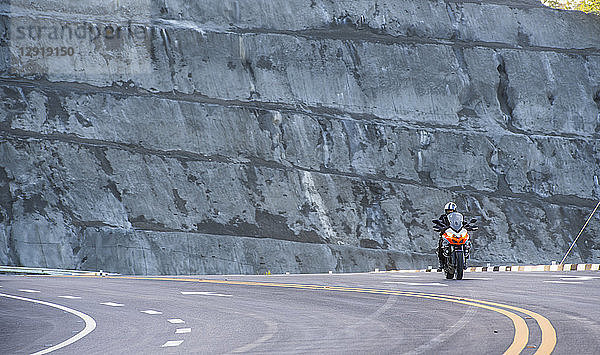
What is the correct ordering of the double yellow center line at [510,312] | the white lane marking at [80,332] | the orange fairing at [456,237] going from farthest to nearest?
the orange fairing at [456,237] < the white lane marking at [80,332] < the double yellow center line at [510,312]

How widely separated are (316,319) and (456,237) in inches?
403

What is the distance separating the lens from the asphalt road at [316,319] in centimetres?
998

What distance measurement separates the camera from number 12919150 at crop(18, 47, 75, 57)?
5800 cm

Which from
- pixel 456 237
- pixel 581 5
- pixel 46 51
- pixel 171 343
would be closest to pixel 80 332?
pixel 171 343

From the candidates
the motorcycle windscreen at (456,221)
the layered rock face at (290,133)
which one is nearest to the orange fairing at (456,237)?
Answer: the motorcycle windscreen at (456,221)

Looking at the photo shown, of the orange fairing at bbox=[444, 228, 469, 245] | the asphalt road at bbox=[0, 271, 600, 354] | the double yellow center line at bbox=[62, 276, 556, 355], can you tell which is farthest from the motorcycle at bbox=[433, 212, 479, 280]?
the double yellow center line at bbox=[62, 276, 556, 355]

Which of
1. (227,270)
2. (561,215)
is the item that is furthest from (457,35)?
(227,270)

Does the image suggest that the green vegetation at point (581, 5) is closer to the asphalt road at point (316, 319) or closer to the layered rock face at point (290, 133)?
the layered rock face at point (290, 133)

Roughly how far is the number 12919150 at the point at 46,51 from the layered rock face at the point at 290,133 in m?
0.14

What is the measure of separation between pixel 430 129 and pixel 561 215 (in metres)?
10.2

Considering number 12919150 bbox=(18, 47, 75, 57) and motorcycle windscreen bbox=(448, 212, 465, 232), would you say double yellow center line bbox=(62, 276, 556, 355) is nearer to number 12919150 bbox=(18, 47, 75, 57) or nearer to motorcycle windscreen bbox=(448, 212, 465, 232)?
motorcycle windscreen bbox=(448, 212, 465, 232)

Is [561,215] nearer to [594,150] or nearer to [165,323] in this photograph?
[594,150]

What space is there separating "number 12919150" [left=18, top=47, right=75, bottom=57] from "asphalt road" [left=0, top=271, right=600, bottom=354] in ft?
130

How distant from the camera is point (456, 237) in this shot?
22641 millimetres
